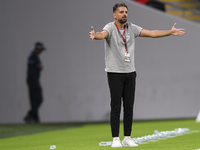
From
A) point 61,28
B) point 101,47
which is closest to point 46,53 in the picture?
point 61,28

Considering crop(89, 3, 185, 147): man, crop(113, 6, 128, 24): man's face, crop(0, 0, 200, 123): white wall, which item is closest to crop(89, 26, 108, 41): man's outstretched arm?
crop(89, 3, 185, 147): man

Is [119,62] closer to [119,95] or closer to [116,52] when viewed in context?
[116,52]

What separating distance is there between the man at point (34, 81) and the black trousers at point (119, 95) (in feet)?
19.9

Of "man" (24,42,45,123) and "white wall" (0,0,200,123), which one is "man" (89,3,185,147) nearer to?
"white wall" (0,0,200,123)

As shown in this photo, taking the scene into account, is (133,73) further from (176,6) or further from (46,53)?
(176,6)

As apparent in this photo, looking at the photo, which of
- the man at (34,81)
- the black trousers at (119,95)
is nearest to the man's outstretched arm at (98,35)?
the black trousers at (119,95)

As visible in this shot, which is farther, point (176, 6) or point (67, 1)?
point (176, 6)

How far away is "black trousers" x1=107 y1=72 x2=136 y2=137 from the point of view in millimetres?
5051

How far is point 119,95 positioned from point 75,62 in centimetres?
609

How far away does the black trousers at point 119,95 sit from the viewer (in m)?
5.05

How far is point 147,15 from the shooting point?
441 inches

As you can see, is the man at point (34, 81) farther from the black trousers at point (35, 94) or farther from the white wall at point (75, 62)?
the white wall at point (75, 62)

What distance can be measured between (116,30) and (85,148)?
1.45 meters

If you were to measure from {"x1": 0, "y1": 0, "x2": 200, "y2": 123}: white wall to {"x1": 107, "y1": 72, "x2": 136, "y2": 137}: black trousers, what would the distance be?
5912mm
